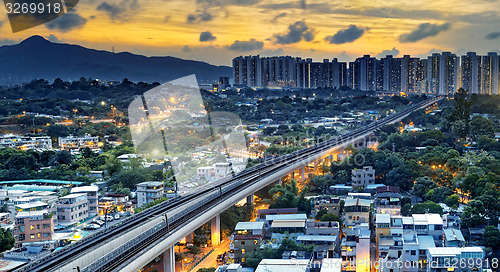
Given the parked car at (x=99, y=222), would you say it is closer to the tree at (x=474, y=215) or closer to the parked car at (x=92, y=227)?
the parked car at (x=92, y=227)

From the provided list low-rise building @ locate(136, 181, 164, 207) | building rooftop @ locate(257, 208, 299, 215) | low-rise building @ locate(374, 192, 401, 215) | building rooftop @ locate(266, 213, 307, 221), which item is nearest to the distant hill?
low-rise building @ locate(136, 181, 164, 207)

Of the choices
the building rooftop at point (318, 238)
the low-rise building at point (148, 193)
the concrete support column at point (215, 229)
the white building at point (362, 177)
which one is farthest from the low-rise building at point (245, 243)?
the white building at point (362, 177)

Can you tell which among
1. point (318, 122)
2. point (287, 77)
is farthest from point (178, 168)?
point (287, 77)

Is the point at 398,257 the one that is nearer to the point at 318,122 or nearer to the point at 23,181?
the point at 23,181

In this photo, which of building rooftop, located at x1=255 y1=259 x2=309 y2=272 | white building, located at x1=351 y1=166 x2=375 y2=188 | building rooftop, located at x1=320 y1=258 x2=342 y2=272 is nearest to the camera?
building rooftop, located at x1=255 y1=259 x2=309 y2=272

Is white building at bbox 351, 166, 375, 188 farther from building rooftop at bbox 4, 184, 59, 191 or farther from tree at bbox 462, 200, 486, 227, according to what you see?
building rooftop at bbox 4, 184, 59, 191
